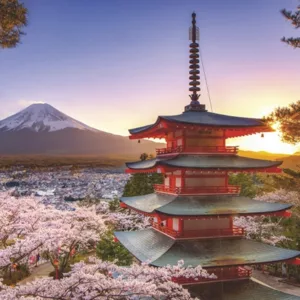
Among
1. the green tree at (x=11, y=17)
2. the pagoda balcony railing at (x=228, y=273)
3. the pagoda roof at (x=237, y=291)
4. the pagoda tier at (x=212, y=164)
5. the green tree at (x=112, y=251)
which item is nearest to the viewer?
the green tree at (x=11, y=17)

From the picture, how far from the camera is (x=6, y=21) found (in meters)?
7.68

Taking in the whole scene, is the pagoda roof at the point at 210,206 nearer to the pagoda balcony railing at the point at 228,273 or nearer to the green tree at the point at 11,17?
the pagoda balcony railing at the point at 228,273

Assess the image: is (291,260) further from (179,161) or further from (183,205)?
(179,161)

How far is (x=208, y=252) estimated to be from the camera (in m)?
13.0

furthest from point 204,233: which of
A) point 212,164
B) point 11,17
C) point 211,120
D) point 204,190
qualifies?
point 11,17

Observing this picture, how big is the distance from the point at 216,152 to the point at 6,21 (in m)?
9.47

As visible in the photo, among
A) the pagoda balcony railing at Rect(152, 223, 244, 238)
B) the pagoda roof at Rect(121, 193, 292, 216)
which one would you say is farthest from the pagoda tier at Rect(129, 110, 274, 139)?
the pagoda balcony railing at Rect(152, 223, 244, 238)

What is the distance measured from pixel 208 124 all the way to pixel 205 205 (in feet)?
10.4

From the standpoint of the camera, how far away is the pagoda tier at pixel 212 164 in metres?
13.3

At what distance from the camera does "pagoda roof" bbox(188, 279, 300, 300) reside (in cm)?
1230

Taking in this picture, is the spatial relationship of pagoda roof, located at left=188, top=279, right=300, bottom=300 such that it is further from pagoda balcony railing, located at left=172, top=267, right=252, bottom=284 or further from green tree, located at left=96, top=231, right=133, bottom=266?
green tree, located at left=96, top=231, right=133, bottom=266

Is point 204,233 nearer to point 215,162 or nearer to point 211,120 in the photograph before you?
point 215,162

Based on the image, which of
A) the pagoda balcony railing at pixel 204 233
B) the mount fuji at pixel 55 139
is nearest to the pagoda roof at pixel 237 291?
the pagoda balcony railing at pixel 204 233

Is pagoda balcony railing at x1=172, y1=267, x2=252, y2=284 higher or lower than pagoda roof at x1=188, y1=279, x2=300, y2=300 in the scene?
higher
